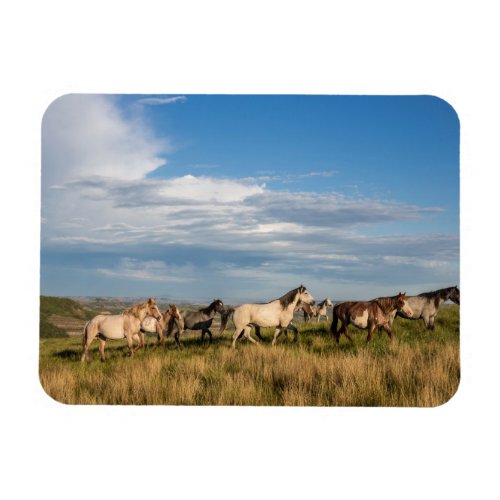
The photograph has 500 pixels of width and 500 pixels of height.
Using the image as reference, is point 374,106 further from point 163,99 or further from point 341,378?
point 341,378

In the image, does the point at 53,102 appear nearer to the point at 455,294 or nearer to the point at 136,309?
the point at 136,309

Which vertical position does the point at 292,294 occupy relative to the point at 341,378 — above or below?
above

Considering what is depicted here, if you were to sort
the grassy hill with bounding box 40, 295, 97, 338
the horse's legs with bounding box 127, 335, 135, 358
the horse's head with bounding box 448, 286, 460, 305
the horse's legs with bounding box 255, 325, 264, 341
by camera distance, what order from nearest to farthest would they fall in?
1. the horse's head with bounding box 448, 286, 460, 305
2. the grassy hill with bounding box 40, 295, 97, 338
3. the horse's legs with bounding box 127, 335, 135, 358
4. the horse's legs with bounding box 255, 325, 264, 341

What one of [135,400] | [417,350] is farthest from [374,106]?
[135,400]

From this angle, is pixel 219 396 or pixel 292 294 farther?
pixel 292 294

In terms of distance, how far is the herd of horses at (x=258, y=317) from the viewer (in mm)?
6766

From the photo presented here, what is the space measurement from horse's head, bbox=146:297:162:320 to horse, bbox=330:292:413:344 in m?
1.86

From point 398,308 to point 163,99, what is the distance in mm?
3273

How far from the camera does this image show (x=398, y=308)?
682cm

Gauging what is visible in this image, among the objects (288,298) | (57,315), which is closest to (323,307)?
(288,298)

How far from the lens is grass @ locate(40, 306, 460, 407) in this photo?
6293 mm

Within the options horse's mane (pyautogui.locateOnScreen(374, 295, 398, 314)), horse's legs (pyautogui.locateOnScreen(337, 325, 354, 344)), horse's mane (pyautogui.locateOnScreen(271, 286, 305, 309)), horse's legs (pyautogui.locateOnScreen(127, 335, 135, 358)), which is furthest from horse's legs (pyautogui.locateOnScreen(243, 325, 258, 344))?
horse's mane (pyautogui.locateOnScreen(374, 295, 398, 314))

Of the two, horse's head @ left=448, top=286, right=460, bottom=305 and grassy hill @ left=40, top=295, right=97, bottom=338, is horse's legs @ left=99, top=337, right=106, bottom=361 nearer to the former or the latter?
grassy hill @ left=40, top=295, right=97, bottom=338

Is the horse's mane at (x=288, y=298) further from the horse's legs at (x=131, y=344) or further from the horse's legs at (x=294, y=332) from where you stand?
the horse's legs at (x=131, y=344)
